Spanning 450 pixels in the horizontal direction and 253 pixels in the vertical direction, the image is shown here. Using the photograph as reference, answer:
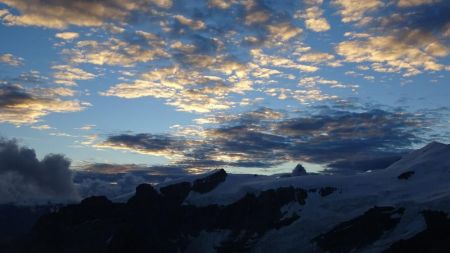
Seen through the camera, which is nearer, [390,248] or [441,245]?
[441,245]

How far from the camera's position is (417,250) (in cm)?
18850

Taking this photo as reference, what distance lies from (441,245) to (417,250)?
8.43 meters

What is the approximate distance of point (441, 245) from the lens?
183875mm

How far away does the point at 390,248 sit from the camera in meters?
200

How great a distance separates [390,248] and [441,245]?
2067 centimetres

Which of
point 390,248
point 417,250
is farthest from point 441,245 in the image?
point 390,248

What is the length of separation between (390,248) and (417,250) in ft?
42.2

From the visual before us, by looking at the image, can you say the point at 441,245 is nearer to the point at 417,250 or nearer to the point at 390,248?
the point at 417,250
